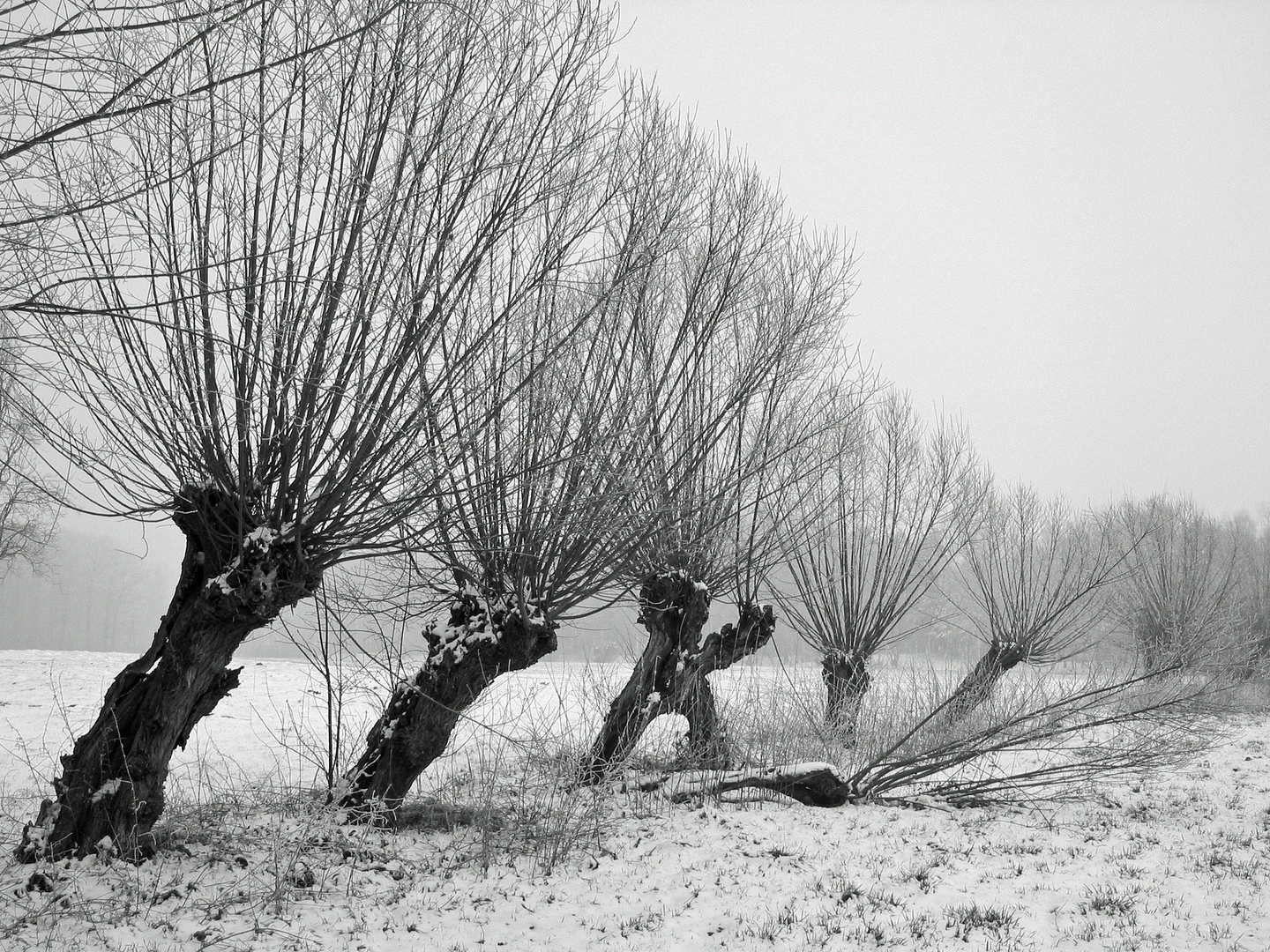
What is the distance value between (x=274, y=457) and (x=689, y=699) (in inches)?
226

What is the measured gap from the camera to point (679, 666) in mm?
8422

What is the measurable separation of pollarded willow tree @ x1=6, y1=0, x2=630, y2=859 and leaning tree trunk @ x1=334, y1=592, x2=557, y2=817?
1343 mm

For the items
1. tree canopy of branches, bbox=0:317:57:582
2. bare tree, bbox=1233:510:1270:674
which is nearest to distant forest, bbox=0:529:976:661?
bare tree, bbox=1233:510:1270:674

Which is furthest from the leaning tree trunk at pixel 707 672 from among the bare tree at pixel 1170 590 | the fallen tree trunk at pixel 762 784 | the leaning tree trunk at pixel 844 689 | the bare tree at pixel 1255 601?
the bare tree at pixel 1255 601

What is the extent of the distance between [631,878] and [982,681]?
7.28 m

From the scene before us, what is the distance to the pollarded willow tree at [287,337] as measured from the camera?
3959mm

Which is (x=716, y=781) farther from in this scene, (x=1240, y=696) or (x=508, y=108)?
(x=1240, y=696)

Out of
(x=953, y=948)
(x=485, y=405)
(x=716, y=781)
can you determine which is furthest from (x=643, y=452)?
(x=953, y=948)

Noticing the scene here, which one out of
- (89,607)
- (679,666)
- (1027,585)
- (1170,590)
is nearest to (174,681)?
(679,666)

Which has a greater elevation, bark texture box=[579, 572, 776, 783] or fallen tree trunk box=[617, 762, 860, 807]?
bark texture box=[579, 572, 776, 783]

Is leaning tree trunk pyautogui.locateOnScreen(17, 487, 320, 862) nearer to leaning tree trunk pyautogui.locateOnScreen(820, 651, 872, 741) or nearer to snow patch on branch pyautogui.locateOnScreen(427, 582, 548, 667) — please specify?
snow patch on branch pyautogui.locateOnScreen(427, 582, 548, 667)

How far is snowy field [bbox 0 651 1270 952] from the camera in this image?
3.98 metres

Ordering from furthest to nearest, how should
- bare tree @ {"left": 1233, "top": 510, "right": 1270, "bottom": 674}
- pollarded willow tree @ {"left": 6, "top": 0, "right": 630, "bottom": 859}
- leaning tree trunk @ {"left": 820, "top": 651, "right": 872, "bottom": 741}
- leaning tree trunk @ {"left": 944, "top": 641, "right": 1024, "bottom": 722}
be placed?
bare tree @ {"left": 1233, "top": 510, "right": 1270, "bottom": 674} → leaning tree trunk @ {"left": 944, "top": 641, "right": 1024, "bottom": 722} → leaning tree trunk @ {"left": 820, "top": 651, "right": 872, "bottom": 741} → pollarded willow tree @ {"left": 6, "top": 0, "right": 630, "bottom": 859}

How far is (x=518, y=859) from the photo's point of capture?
5340 millimetres
